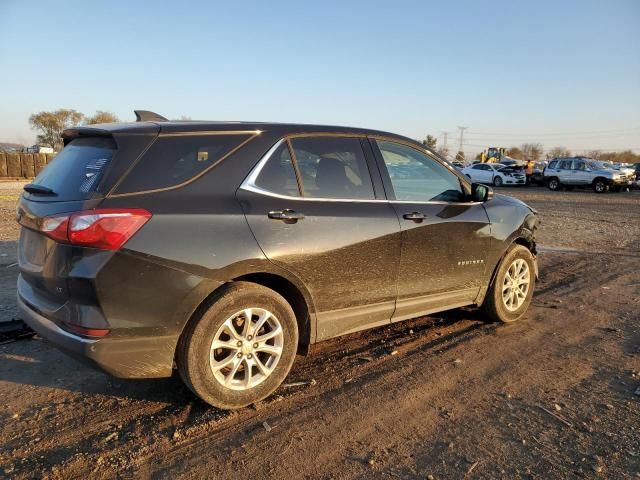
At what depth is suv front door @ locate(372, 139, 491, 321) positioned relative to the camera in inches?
152

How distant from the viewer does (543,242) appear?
9.82m

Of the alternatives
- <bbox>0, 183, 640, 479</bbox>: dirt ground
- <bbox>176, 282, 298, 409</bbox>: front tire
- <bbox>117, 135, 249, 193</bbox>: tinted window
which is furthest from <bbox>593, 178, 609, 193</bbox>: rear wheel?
<bbox>117, 135, 249, 193</bbox>: tinted window

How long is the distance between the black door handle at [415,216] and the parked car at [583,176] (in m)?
27.5

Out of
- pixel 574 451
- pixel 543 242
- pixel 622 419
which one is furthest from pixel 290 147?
pixel 543 242

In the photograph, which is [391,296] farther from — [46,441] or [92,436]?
[46,441]

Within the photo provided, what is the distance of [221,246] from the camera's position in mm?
2900

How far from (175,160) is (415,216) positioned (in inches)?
75.2

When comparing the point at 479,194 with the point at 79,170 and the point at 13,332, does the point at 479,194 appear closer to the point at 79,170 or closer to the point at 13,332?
the point at 79,170

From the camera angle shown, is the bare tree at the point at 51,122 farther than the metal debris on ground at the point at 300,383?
Yes

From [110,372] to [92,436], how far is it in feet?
1.37

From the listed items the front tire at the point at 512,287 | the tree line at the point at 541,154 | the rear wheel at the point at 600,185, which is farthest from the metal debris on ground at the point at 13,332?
the tree line at the point at 541,154

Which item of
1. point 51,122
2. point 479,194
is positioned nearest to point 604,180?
point 479,194

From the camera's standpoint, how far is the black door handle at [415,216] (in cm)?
381

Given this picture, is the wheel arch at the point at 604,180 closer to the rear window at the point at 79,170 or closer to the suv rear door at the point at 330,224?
the suv rear door at the point at 330,224
